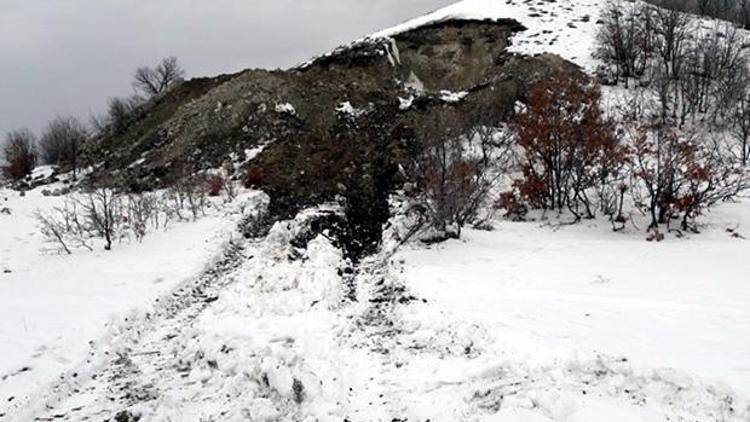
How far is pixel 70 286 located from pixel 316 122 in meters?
15.5

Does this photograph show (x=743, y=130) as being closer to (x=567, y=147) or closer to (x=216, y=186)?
(x=567, y=147)

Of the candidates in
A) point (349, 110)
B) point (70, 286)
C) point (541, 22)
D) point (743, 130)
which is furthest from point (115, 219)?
point (541, 22)

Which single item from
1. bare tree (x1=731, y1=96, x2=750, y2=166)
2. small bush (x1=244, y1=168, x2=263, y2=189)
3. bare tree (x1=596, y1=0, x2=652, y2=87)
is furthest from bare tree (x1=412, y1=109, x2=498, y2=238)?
bare tree (x1=596, y1=0, x2=652, y2=87)

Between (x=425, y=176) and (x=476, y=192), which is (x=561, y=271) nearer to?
(x=476, y=192)

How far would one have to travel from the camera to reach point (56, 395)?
6051 millimetres

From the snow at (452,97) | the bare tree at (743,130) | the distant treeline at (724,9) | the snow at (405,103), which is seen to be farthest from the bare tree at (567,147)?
the distant treeline at (724,9)

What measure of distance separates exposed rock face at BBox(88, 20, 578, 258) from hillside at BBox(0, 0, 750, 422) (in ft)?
0.88

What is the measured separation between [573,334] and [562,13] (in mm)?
38510

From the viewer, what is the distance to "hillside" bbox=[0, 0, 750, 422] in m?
5.57

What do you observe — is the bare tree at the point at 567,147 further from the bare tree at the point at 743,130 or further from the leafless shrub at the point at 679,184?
the bare tree at the point at 743,130

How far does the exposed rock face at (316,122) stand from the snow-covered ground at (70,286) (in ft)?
12.0

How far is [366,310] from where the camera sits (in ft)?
27.8

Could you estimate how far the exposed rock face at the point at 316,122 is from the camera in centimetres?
1789

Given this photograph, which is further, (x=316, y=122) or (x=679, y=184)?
(x=316, y=122)
